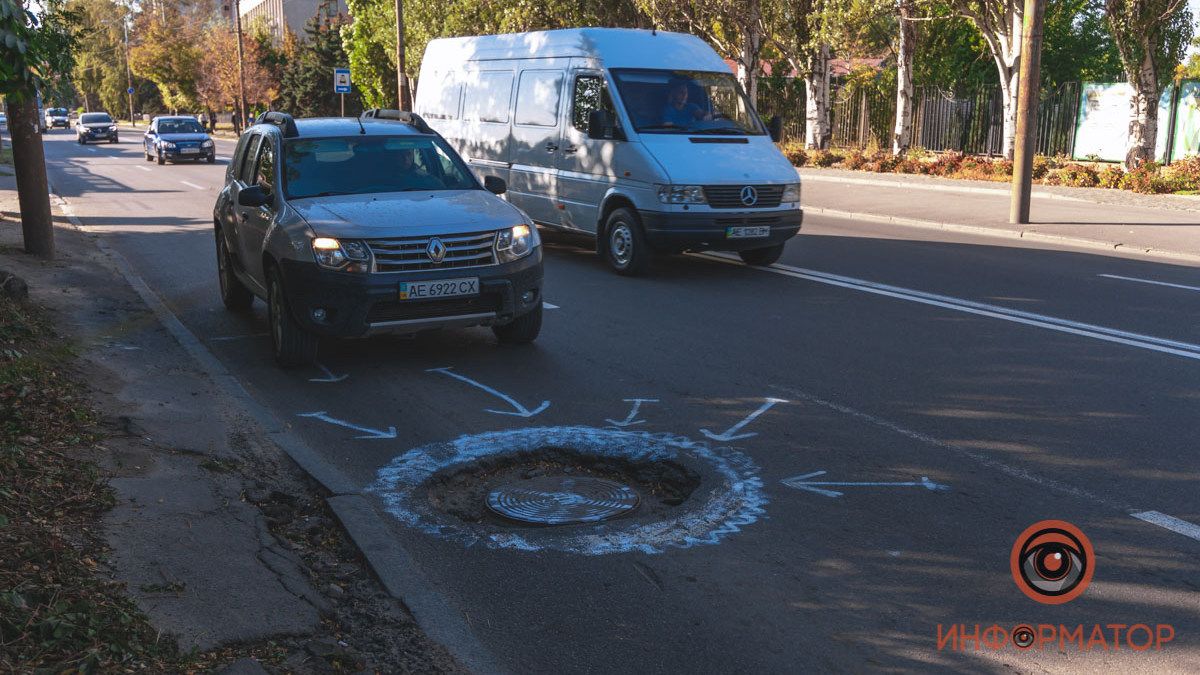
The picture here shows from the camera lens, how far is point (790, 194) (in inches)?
496

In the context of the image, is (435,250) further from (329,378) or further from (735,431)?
(735,431)

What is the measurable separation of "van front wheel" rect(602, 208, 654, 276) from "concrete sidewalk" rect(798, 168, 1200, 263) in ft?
22.8

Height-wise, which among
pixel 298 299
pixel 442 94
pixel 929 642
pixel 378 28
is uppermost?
pixel 378 28

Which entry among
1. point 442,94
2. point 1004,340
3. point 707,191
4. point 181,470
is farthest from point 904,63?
point 181,470

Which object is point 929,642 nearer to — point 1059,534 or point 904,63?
point 1059,534

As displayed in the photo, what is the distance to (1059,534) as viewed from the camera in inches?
197

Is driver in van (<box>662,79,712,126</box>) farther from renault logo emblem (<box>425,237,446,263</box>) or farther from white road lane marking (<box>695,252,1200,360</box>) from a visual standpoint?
renault logo emblem (<box>425,237,446,263</box>)

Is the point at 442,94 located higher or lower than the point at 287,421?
higher

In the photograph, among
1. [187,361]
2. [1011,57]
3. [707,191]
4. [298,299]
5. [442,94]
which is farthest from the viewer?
[1011,57]

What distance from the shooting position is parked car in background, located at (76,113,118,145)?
57.4 m

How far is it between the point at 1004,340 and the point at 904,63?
23.5 meters

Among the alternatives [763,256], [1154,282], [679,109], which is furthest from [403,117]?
[1154,282]

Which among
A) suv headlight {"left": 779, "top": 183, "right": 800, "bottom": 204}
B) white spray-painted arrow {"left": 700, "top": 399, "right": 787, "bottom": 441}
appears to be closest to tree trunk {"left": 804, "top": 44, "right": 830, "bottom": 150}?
suv headlight {"left": 779, "top": 183, "right": 800, "bottom": 204}

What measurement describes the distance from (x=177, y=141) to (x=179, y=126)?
2.36 meters
